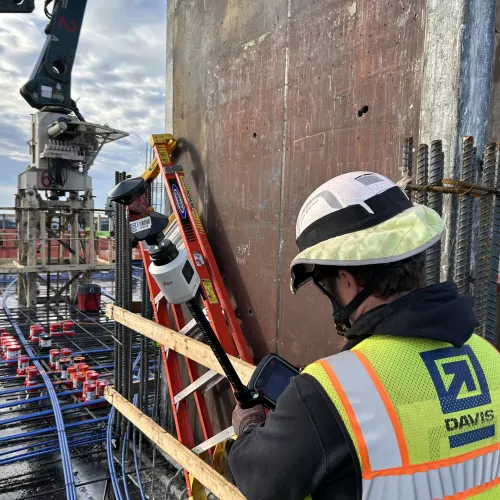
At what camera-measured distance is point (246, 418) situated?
1724 millimetres

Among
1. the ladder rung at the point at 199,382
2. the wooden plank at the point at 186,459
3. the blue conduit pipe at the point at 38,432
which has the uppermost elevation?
the ladder rung at the point at 199,382

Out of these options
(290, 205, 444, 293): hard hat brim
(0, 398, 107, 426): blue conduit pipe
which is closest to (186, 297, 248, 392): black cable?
(290, 205, 444, 293): hard hat brim

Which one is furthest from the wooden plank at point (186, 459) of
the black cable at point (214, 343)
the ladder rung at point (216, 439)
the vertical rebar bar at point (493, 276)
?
the vertical rebar bar at point (493, 276)

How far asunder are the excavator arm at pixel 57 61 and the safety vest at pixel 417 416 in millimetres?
15531

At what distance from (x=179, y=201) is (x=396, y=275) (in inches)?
120

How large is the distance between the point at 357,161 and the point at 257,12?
169cm

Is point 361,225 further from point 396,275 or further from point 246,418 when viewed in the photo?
point 246,418

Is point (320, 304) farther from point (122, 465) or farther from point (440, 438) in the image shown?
point (122, 465)

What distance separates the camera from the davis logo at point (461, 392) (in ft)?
3.99

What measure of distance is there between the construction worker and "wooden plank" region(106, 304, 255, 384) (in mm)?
1625

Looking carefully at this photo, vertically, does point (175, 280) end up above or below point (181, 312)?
above

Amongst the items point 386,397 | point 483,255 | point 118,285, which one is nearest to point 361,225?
point 386,397

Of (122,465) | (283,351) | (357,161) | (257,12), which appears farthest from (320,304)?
(122,465)

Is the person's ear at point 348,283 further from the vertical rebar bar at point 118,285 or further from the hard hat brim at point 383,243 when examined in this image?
the vertical rebar bar at point 118,285
